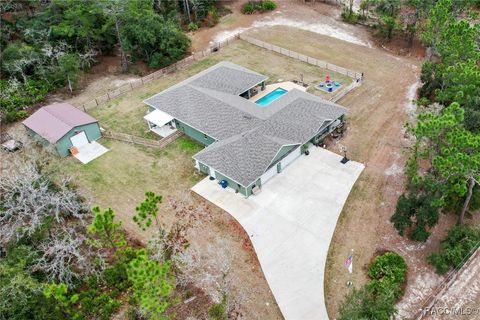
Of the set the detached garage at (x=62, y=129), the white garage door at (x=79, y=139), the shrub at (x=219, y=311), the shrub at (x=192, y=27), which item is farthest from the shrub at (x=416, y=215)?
the shrub at (x=192, y=27)

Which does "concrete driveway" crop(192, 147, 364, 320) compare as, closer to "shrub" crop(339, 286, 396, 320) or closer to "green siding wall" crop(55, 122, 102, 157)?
"shrub" crop(339, 286, 396, 320)

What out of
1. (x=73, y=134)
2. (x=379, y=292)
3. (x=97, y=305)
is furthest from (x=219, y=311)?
(x=73, y=134)

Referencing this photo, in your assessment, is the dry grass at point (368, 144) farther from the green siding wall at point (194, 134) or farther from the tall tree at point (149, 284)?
the green siding wall at point (194, 134)

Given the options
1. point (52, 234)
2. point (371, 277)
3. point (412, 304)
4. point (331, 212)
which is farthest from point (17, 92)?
point (412, 304)

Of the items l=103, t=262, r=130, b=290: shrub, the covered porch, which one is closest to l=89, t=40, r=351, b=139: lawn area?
the covered porch

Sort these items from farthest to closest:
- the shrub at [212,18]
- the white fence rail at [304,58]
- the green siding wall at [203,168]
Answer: the shrub at [212,18] < the white fence rail at [304,58] < the green siding wall at [203,168]

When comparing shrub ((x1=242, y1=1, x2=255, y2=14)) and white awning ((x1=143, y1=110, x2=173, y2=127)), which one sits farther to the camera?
shrub ((x1=242, y1=1, x2=255, y2=14))
